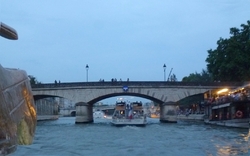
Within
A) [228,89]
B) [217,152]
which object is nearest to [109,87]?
[228,89]

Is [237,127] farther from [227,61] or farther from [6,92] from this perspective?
[6,92]

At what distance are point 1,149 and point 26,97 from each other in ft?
7.75

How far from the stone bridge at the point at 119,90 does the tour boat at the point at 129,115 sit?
181 inches

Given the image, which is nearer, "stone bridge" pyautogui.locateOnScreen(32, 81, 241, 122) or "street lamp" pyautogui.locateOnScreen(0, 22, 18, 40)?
"street lamp" pyautogui.locateOnScreen(0, 22, 18, 40)

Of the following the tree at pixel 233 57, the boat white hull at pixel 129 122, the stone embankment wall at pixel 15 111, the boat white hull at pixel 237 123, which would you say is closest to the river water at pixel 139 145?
the stone embankment wall at pixel 15 111

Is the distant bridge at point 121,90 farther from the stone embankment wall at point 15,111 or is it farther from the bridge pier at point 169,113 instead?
the stone embankment wall at point 15,111

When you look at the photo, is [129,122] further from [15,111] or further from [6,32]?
[6,32]

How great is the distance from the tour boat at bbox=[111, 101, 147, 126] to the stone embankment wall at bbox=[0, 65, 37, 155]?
49097mm

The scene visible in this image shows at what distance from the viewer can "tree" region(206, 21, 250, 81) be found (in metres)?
66.5

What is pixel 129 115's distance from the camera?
194 ft

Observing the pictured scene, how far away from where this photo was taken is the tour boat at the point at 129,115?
183ft

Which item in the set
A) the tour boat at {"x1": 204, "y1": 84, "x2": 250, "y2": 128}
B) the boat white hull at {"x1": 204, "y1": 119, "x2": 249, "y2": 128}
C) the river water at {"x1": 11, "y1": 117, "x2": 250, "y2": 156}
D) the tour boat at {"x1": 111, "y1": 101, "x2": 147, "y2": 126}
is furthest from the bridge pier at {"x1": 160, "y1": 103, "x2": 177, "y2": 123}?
the river water at {"x1": 11, "y1": 117, "x2": 250, "y2": 156}

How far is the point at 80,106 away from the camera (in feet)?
227

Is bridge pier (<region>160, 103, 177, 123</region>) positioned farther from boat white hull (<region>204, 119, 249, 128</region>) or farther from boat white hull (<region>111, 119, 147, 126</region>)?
boat white hull (<region>204, 119, 249, 128</region>)
